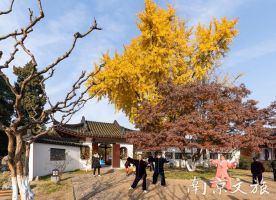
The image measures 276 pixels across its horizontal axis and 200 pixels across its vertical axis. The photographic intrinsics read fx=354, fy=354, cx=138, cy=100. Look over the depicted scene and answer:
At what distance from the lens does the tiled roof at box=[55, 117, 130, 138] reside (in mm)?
30142

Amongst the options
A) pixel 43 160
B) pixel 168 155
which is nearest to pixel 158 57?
pixel 43 160

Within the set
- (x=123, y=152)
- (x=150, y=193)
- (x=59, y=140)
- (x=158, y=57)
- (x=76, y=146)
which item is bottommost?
(x=150, y=193)

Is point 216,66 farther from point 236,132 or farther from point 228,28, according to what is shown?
point 236,132

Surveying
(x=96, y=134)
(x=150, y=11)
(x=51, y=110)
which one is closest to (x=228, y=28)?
(x=150, y=11)

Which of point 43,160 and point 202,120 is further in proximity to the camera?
point 43,160

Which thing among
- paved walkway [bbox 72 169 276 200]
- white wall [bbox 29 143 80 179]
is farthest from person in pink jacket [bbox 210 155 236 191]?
white wall [bbox 29 143 80 179]

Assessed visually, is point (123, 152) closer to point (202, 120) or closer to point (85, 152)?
point (85, 152)

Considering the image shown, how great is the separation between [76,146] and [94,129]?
3.43 metres

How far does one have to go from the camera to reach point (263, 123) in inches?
1033

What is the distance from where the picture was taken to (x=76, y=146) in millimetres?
29969

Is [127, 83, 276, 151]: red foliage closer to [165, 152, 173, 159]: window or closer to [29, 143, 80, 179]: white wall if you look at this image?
[29, 143, 80, 179]: white wall

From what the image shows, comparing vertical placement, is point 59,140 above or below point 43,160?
above

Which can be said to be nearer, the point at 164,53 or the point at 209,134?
the point at 209,134

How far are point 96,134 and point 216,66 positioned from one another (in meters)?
12.3
